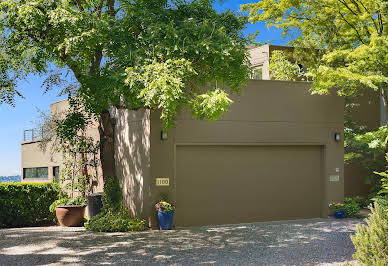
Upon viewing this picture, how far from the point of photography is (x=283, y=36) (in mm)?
20375

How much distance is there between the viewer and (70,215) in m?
14.4

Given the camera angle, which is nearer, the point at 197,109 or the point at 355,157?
the point at 197,109

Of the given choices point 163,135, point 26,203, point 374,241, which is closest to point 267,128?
point 163,135

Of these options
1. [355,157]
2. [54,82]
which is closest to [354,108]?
[355,157]

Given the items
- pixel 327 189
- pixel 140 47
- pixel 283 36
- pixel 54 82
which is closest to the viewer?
pixel 140 47

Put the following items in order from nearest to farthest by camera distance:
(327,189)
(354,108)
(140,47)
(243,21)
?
(140,47), (243,21), (327,189), (354,108)

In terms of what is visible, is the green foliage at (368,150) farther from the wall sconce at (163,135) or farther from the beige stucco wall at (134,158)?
the beige stucco wall at (134,158)

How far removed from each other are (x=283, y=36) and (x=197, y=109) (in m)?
10.9

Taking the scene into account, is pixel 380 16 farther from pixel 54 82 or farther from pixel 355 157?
pixel 54 82

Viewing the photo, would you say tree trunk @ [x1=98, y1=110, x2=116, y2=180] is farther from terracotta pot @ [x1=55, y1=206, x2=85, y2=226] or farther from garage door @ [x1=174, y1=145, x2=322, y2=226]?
garage door @ [x1=174, y1=145, x2=322, y2=226]

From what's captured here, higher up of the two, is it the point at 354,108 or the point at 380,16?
the point at 380,16

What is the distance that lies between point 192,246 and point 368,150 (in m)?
9.63

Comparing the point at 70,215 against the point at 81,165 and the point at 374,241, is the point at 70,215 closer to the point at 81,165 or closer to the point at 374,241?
the point at 81,165

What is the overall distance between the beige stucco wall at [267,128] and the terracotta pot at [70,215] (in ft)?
9.58
